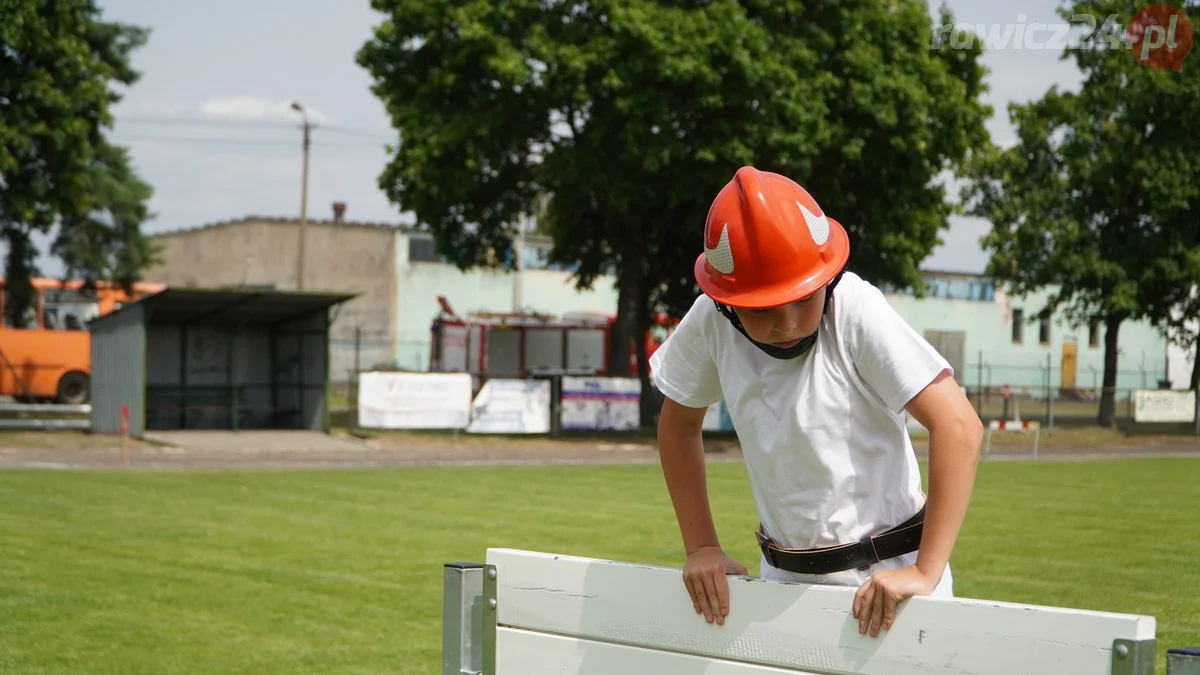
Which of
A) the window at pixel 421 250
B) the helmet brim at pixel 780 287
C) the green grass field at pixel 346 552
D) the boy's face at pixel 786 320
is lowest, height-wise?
the green grass field at pixel 346 552

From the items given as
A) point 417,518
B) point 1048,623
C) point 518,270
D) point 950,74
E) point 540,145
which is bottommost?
point 417,518

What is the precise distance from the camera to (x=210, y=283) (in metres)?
68.5

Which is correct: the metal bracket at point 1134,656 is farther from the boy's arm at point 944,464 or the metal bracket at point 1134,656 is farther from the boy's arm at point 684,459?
the boy's arm at point 684,459

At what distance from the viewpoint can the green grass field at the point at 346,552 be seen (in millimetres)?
8273

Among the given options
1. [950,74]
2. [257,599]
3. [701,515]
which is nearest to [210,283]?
[950,74]

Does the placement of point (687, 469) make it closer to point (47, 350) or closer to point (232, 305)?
point (232, 305)

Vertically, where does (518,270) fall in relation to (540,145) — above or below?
below

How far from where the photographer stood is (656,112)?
103ft

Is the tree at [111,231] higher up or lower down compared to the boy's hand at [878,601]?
higher up

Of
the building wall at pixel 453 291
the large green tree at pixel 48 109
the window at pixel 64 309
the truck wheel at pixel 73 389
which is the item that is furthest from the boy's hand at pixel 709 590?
the building wall at pixel 453 291

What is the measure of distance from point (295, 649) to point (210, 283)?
2484 inches

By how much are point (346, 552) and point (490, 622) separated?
9474mm

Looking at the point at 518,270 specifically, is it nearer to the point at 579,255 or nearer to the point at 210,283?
the point at 579,255

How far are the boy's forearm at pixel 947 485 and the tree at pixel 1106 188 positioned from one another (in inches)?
1531
